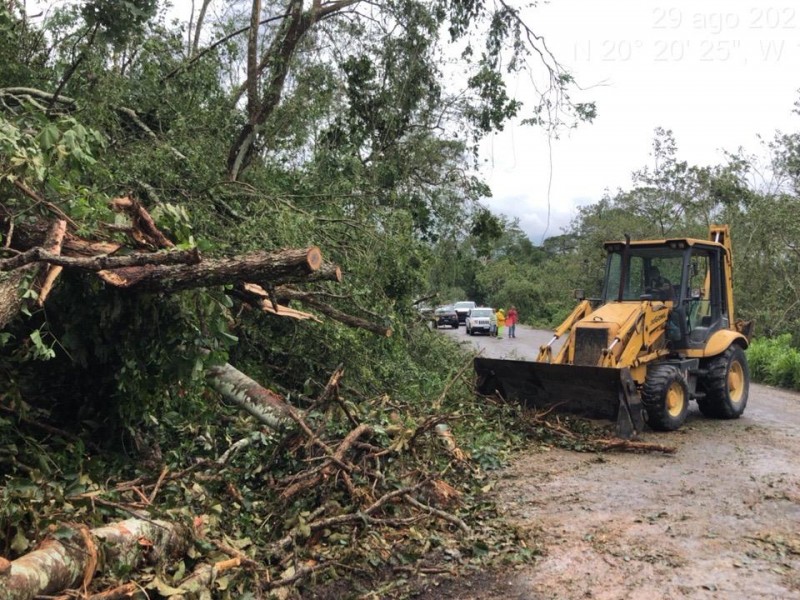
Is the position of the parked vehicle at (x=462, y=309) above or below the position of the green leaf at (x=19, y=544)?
above

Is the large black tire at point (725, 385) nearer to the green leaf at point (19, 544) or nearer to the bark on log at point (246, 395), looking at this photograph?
the bark on log at point (246, 395)

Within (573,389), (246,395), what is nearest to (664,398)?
(573,389)

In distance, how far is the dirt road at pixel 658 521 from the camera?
4.14 m

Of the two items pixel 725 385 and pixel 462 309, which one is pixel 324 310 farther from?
pixel 462 309

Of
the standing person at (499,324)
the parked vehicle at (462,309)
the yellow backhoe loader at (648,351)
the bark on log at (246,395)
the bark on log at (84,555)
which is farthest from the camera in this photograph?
the parked vehicle at (462,309)

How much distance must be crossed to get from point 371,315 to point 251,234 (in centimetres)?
169

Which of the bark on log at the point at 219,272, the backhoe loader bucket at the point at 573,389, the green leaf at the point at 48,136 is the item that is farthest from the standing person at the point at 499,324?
the bark on log at the point at 219,272

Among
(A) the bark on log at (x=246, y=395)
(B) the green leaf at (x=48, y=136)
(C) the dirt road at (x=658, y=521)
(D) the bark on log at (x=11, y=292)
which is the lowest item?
(C) the dirt road at (x=658, y=521)

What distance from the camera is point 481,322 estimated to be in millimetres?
29078

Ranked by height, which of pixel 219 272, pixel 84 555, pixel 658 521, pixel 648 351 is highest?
pixel 219 272

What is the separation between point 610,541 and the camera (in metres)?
4.82

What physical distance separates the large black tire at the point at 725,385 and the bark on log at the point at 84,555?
735 centimetres

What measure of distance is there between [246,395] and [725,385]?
6330 mm

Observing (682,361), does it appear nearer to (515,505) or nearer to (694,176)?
(515,505)
